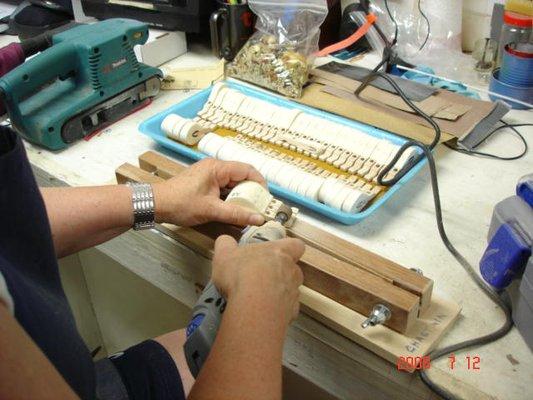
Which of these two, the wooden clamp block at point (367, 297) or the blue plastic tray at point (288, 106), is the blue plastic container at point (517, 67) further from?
the wooden clamp block at point (367, 297)

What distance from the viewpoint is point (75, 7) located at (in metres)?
1.55

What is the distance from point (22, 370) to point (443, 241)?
620 mm

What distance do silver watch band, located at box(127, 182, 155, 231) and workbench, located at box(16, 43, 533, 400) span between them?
0.12 ft

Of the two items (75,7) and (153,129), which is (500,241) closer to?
(153,129)

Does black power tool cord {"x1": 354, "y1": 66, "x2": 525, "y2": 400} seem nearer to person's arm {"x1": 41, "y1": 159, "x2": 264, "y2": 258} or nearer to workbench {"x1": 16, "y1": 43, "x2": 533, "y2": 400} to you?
workbench {"x1": 16, "y1": 43, "x2": 533, "y2": 400}

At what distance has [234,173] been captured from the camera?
2.86 ft

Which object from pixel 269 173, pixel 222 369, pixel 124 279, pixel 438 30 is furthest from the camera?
pixel 438 30

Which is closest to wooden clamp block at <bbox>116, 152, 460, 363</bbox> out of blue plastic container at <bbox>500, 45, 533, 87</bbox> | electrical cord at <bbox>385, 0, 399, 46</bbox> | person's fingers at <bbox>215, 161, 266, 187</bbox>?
person's fingers at <bbox>215, 161, 266, 187</bbox>

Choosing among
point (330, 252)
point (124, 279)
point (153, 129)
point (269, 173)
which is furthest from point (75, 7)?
point (330, 252)

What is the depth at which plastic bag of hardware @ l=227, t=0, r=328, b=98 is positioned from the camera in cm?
124

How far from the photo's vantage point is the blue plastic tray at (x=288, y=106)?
875mm

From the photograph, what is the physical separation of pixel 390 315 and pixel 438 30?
935 millimetres
